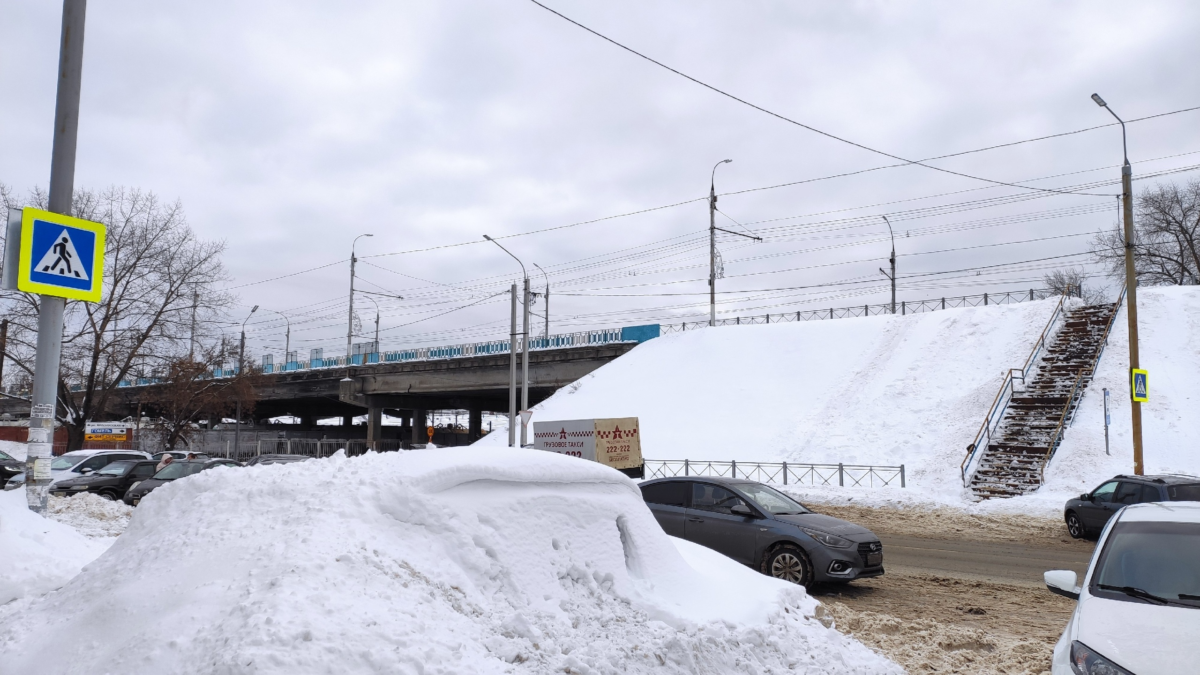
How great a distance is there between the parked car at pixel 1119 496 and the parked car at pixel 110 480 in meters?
23.1

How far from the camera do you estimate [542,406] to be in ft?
128

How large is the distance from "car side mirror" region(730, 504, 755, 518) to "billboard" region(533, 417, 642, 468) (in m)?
11.7

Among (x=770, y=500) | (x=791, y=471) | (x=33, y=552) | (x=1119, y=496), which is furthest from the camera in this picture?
(x=791, y=471)

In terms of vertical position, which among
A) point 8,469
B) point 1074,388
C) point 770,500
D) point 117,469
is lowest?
point 8,469

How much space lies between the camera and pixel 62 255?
8.20 m

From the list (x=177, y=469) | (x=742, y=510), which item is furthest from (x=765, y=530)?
(x=177, y=469)

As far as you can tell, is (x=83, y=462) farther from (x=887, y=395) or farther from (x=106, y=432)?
(x=887, y=395)

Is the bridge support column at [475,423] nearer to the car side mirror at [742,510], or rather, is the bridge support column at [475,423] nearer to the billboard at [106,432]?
the billboard at [106,432]

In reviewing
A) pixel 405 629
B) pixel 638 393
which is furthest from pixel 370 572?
pixel 638 393

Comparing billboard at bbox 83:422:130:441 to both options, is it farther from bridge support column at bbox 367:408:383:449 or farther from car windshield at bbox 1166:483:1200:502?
car windshield at bbox 1166:483:1200:502

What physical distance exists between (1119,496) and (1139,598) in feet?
42.1

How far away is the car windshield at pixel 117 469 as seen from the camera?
21938 mm

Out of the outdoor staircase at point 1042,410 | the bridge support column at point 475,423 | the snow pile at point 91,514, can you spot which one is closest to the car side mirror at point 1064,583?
the snow pile at point 91,514

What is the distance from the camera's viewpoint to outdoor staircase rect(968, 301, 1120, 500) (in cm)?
2253
